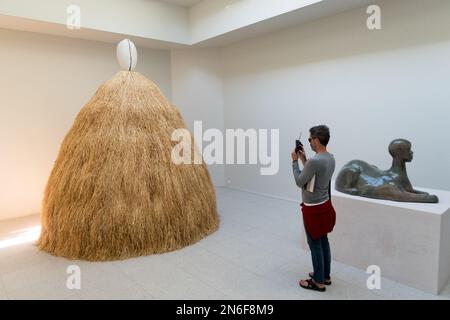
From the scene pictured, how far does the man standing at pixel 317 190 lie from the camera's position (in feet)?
5.81

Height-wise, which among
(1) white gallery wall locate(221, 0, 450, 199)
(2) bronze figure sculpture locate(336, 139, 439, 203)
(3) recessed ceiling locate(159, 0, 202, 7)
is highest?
(3) recessed ceiling locate(159, 0, 202, 7)

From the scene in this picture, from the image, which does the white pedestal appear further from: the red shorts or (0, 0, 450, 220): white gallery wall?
(0, 0, 450, 220): white gallery wall

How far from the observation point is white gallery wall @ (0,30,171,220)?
11.3 feet

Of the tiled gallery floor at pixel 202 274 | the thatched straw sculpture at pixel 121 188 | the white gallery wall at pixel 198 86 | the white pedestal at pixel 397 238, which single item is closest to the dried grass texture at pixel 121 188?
the thatched straw sculpture at pixel 121 188

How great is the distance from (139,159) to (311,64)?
2.47 m

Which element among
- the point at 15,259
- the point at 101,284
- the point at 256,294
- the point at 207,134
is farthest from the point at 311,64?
the point at 15,259

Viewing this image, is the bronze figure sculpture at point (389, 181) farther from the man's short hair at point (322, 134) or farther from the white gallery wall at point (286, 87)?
the white gallery wall at point (286, 87)

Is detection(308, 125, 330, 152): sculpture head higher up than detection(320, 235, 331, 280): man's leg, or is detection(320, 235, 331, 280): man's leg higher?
detection(308, 125, 330, 152): sculpture head

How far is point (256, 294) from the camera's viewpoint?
1944mm

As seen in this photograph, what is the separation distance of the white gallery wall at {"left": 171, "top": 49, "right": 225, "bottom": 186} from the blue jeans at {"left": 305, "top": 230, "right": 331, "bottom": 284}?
309 centimetres

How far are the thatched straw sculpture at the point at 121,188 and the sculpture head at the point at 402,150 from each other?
1.68 meters

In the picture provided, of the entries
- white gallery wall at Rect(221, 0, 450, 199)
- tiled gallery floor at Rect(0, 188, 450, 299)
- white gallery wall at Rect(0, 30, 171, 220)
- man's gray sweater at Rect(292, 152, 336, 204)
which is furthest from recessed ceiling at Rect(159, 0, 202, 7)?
man's gray sweater at Rect(292, 152, 336, 204)

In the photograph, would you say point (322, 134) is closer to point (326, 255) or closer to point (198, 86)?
point (326, 255)

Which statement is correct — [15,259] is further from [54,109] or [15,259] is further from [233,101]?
[233,101]
